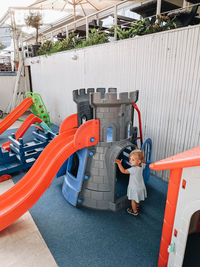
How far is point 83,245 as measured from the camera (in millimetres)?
2463

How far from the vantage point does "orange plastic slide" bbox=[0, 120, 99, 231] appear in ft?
8.26

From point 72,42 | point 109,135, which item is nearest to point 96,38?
point 72,42

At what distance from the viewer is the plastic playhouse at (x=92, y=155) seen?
2.72 metres

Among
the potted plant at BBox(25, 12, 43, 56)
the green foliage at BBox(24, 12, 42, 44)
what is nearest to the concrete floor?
the potted plant at BBox(25, 12, 43, 56)

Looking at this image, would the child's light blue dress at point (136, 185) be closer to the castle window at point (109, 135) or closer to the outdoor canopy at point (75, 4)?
the castle window at point (109, 135)

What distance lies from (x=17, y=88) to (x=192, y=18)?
836cm

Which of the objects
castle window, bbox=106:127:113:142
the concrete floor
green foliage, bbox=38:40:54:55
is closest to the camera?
the concrete floor

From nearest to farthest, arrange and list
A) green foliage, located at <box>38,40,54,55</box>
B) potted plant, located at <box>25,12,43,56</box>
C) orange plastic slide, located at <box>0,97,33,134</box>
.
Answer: orange plastic slide, located at <box>0,97,33,134</box>
green foliage, located at <box>38,40,54,55</box>
potted plant, located at <box>25,12,43,56</box>

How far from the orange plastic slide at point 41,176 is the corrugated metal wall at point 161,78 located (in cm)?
165

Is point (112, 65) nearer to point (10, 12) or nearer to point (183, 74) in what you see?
point (183, 74)

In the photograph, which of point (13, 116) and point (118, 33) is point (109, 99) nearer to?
point (118, 33)

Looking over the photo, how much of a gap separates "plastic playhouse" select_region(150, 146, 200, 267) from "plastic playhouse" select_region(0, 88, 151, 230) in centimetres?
116

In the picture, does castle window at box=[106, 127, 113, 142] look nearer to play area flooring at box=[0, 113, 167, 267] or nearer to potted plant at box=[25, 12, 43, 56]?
play area flooring at box=[0, 113, 167, 267]

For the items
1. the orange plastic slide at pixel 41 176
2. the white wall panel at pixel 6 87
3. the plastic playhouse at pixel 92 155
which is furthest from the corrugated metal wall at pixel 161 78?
the white wall panel at pixel 6 87
